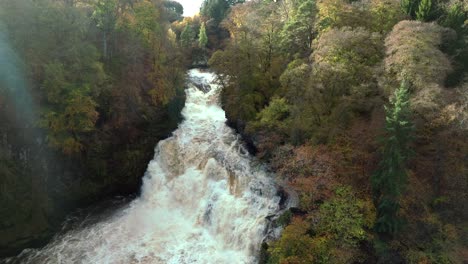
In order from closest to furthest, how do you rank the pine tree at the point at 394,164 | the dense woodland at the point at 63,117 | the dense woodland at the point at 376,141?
1. the pine tree at the point at 394,164
2. the dense woodland at the point at 376,141
3. the dense woodland at the point at 63,117

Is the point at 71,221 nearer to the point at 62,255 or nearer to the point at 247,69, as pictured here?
the point at 62,255

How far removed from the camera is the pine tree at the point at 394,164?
51.5 feet

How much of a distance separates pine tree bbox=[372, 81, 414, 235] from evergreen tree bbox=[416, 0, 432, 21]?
509 inches

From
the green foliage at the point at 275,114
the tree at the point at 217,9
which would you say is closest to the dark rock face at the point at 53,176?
the green foliage at the point at 275,114

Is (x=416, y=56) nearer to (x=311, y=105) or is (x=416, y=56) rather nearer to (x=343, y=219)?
(x=311, y=105)

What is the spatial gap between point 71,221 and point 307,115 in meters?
17.3

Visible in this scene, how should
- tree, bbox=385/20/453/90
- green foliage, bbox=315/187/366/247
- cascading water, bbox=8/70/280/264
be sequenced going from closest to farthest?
green foliage, bbox=315/187/366/247 → tree, bbox=385/20/453/90 → cascading water, bbox=8/70/280/264

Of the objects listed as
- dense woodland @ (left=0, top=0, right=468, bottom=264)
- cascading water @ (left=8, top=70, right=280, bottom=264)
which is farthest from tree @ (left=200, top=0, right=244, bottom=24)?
cascading water @ (left=8, top=70, right=280, bottom=264)

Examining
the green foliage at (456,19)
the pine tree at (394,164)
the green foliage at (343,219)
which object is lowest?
the green foliage at (343,219)

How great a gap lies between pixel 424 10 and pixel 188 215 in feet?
75.0

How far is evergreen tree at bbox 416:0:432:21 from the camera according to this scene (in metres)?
25.4

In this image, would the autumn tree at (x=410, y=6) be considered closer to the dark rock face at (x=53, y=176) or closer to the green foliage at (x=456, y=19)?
the green foliage at (x=456, y=19)

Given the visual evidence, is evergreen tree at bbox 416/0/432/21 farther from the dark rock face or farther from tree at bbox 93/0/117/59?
tree at bbox 93/0/117/59

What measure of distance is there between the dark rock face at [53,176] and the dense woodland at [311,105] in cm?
16
